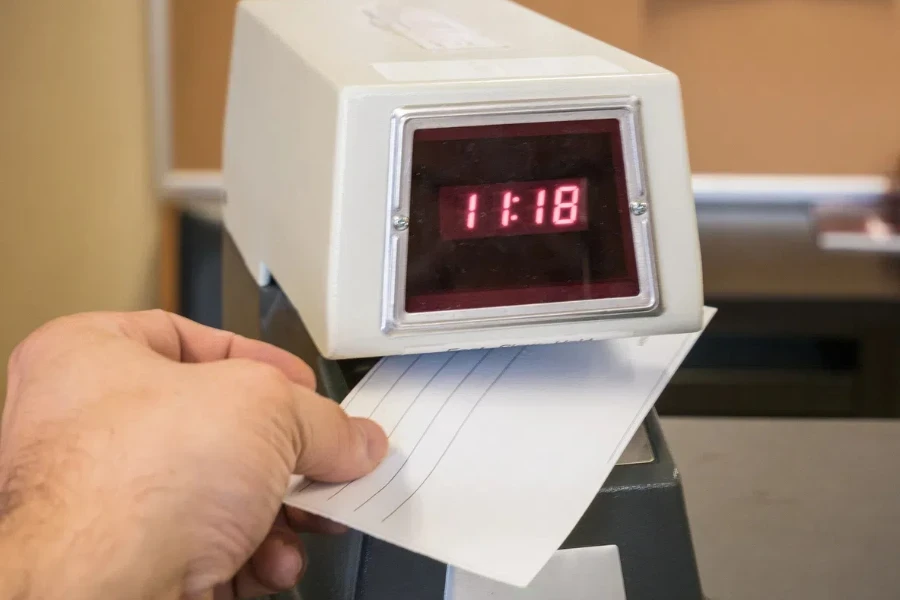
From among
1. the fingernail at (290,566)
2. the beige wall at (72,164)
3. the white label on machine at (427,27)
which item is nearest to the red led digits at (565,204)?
the white label on machine at (427,27)

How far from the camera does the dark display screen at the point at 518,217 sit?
0.44 m

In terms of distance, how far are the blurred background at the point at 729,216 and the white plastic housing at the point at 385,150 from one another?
19 centimetres

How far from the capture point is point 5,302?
61cm

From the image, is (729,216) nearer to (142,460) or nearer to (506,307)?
(506,307)

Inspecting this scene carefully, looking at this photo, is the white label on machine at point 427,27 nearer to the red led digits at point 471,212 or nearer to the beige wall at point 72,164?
the red led digits at point 471,212

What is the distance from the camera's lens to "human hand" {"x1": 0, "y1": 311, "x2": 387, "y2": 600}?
0.34 meters

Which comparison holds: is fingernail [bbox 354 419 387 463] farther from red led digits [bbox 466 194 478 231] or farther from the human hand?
red led digits [bbox 466 194 478 231]

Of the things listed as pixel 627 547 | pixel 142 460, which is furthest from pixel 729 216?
pixel 142 460

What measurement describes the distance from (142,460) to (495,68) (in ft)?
0.85

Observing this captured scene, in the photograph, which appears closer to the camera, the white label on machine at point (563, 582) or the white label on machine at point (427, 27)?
the white label on machine at point (563, 582)

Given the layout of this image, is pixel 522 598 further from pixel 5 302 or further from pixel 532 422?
pixel 5 302

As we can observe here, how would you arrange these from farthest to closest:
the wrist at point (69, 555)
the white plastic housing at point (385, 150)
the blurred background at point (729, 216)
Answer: the blurred background at point (729, 216) < the white plastic housing at point (385, 150) < the wrist at point (69, 555)

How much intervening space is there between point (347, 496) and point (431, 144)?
175 mm

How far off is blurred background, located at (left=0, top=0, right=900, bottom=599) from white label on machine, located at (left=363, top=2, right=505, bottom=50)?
10.0 inches
